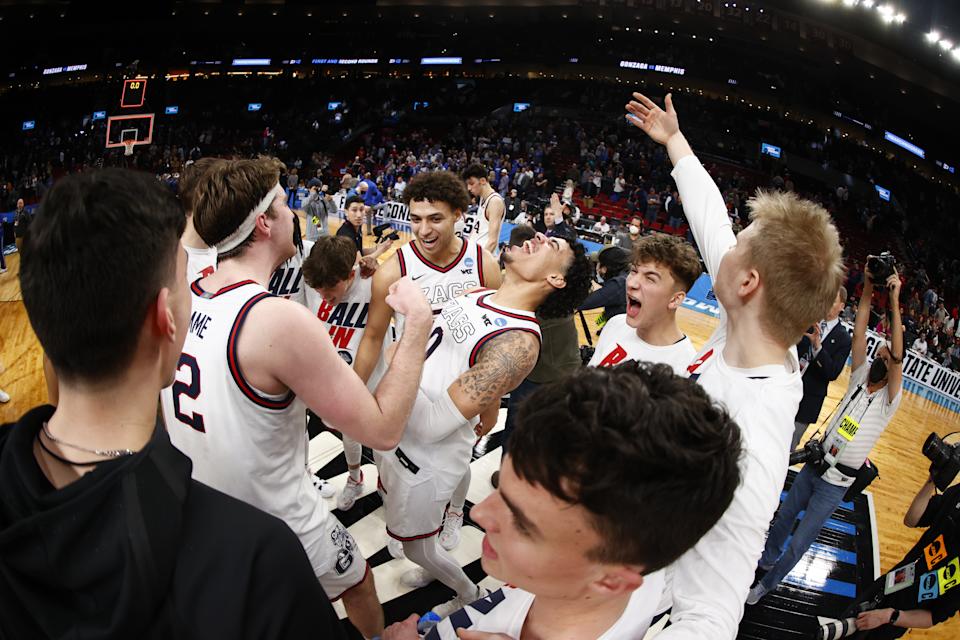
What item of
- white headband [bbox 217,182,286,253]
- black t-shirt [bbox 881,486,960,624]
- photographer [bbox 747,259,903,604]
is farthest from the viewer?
photographer [bbox 747,259,903,604]

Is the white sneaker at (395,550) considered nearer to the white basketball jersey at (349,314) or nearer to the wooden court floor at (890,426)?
the white basketball jersey at (349,314)

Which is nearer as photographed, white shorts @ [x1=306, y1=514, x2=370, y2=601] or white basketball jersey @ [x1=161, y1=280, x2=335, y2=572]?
white basketball jersey @ [x1=161, y1=280, x2=335, y2=572]

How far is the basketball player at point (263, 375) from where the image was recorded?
2.00 meters

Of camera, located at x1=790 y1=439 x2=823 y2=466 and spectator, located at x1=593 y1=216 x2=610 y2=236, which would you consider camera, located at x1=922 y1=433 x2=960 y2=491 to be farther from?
spectator, located at x1=593 y1=216 x2=610 y2=236

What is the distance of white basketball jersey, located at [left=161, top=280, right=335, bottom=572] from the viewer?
2061mm

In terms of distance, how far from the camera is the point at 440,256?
4.62 meters

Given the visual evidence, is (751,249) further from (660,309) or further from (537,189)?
(537,189)

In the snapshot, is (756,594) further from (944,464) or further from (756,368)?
(756,368)

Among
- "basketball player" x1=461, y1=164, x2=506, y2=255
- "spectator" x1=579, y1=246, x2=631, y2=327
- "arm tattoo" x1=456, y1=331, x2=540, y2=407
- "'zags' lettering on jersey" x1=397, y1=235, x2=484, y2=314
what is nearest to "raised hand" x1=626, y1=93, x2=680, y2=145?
"arm tattoo" x1=456, y1=331, x2=540, y2=407

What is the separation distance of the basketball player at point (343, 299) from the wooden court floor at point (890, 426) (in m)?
3.32

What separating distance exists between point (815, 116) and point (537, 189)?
15106mm

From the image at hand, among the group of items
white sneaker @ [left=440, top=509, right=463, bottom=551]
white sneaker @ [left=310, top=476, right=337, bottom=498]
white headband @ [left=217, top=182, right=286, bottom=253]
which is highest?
white headband @ [left=217, top=182, right=286, bottom=253]

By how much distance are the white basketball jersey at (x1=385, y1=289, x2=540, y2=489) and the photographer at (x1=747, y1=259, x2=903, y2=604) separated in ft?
8.66

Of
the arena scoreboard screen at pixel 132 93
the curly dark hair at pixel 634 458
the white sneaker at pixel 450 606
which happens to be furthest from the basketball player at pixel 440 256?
the arena scoreboard screen at pixel 132 93
